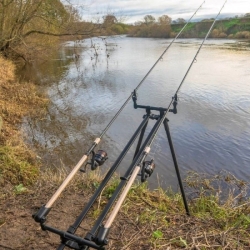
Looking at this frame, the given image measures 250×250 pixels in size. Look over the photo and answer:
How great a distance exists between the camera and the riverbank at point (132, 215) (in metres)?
2.91

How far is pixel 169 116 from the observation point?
892 centimetres

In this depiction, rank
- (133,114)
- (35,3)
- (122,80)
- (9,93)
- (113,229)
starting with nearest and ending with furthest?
(113,229), (133,114), (9,93), (122,80), (35,3)

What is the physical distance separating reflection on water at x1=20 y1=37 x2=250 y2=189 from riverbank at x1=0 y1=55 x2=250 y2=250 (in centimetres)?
123

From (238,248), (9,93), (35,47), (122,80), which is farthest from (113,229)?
(35,47)

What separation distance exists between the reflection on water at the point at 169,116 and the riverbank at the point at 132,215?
→ 1233 millimetres

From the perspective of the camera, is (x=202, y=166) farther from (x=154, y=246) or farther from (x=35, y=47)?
(x=35, y=47)

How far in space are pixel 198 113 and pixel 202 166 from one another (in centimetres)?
327

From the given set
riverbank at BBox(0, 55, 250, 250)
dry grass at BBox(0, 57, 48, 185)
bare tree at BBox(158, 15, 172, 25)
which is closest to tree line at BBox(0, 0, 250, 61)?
dry grass at BBox(0, 57, 48, 185)

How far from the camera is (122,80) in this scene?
14.2 meters

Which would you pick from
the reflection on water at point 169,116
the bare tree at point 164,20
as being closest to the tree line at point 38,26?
the reflection on water at point 169,116

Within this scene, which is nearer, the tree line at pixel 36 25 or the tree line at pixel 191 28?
the tree line at pixel 36 25

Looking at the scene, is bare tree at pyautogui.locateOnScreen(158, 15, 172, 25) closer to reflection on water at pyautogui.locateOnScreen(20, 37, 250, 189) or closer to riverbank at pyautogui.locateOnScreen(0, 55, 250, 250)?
reflection on water at pyautogui.locateOnScreen(20, 37, 250, 189)

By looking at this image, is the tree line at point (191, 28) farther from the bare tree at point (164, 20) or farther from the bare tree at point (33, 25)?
the bare tree at point (33, 25)

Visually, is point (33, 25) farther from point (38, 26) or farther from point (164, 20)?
point (164, 20)
